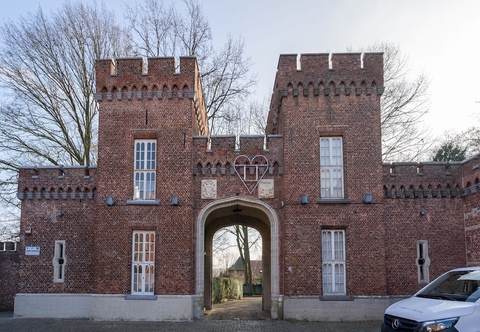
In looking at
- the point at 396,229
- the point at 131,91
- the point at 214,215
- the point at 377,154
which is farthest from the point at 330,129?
the point at 131,91

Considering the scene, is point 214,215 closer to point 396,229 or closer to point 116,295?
point 116,295

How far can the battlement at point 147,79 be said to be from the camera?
1830 cm

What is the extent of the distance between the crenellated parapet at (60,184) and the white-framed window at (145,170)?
224 centimetres

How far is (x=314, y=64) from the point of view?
59.6 ft

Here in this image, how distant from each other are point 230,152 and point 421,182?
7397 mm

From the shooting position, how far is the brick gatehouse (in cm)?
1725

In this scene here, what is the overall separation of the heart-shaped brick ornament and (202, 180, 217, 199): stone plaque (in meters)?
1.01

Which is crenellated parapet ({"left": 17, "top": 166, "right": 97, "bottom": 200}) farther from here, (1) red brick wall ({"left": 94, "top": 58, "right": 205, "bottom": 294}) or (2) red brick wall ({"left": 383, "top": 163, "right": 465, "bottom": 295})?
(2) red brick wall ({"left": 383, "top": 163, "right": 465, "bottom": 295})

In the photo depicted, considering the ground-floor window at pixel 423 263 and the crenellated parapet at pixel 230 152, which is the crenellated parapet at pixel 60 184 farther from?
the ground-floor window at pixel 423 263

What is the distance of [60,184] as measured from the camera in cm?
1933

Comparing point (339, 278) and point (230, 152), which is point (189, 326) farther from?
point (230, 152)

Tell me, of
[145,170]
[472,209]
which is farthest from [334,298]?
[145,170]

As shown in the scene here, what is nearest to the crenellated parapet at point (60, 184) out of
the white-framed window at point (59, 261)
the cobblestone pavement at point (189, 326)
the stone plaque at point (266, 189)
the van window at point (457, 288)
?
the white-framed window at point (59, 261)

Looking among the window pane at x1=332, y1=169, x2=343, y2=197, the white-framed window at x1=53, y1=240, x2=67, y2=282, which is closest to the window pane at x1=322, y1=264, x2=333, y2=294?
the window pane at x1=332, y1=169, x2=343, y2=197
